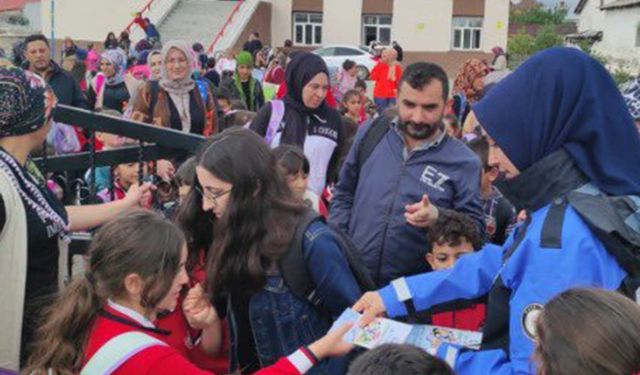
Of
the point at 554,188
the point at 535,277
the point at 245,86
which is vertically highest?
the point at 554,188

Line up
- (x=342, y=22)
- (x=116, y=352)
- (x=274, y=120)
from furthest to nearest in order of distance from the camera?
(x=342, y=22)
(x=274, y=120)
(x=116, y=352)

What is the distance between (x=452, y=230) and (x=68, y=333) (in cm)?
203

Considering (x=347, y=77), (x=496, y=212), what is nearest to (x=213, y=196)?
(x=496, y=212)

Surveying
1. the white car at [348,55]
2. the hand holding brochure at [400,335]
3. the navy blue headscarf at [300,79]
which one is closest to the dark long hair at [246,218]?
the hand holding brochure at [400,335]

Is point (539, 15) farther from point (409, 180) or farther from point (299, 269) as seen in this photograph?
point (299, 269)

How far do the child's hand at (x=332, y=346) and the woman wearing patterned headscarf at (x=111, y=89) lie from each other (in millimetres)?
8484

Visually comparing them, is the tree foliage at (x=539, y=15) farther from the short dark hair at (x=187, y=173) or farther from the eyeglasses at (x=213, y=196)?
the eyeglasses at (x=213, y=196)

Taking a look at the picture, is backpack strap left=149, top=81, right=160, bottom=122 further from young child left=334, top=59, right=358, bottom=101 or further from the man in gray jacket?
young child left=334, top=59, right=358, bottom=101

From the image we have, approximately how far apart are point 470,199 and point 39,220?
212cm

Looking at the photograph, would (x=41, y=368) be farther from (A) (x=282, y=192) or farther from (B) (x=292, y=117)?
(B) (x=292, y=117)

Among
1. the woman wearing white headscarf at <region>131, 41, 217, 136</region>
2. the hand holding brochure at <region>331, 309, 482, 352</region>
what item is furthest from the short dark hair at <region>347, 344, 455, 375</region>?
the woman wearing white headscarf at <region>131, 41, 217, 136</region>

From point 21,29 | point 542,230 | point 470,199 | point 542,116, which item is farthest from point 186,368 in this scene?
point 21,29

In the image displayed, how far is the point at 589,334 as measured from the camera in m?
1.92

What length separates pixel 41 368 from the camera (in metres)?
2.48
